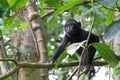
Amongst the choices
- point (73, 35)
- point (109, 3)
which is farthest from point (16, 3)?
point (73, 35)

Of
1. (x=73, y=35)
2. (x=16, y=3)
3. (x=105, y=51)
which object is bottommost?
(x=73, y=35)

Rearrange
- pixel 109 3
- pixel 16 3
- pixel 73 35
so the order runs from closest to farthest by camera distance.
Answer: pixel 109 3
pixel 16 3
pixel 73 35

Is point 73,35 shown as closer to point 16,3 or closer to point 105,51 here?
point 16,3

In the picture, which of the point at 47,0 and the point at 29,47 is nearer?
the point at 47,0

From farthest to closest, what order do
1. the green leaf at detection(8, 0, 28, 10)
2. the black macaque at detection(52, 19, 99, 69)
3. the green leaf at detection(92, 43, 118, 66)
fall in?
the black macaque at detection(52, 19, 99, 69) → the green leaf at detection(8, 0, 28, 10) → the green leaf at detection(92, 43, 118, 66)

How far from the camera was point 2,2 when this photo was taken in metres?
1.83

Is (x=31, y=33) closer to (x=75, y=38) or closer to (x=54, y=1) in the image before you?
(x=54, y=1)

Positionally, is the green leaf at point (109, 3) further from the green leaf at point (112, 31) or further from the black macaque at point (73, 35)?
the black macaque at point (73, 35)

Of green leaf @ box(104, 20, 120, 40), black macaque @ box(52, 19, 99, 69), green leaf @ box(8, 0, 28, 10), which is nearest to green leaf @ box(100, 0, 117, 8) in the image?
green leaf @ box(104, 20, 120, 40)

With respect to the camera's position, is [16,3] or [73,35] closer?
[16,3]

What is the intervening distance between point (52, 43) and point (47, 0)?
1.24 meters

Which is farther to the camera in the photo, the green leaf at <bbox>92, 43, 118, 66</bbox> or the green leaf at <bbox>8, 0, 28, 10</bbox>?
the green leaf at <bbox>8, 0, 28, 10</bbox>

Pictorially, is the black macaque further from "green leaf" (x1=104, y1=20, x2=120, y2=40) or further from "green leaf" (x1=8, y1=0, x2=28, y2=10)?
"green leaf" (x1=104, y1=20, x2=120, y2=40)

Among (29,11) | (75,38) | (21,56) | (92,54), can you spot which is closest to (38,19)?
(29,11)
